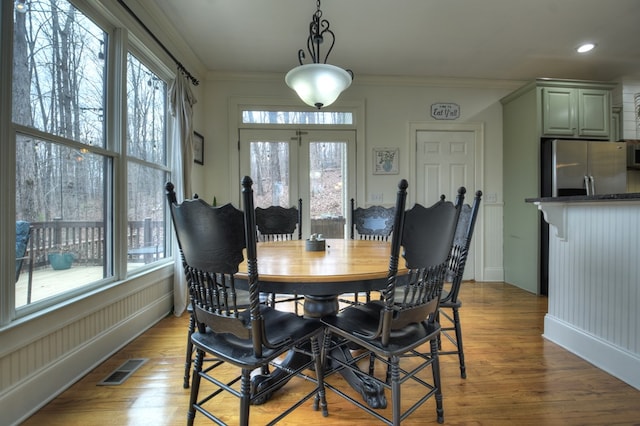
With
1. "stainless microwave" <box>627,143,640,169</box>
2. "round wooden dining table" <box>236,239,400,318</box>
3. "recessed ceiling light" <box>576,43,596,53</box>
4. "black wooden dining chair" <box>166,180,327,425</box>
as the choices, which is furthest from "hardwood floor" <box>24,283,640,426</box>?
→ "recessed ceiling light" <box>576,43,596,53</box>

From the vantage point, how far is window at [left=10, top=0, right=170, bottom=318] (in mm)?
1434

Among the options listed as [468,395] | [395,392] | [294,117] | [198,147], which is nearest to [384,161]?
[294,117]

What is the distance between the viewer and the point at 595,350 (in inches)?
71.4

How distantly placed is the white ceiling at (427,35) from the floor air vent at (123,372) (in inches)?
Answer: 107

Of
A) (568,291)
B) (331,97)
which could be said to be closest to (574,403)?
(568,291)

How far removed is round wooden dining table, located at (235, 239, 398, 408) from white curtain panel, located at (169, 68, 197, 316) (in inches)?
50.3

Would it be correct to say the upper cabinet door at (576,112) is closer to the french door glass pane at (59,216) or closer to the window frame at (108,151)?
the window frame at (108,151)

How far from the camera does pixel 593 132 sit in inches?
132

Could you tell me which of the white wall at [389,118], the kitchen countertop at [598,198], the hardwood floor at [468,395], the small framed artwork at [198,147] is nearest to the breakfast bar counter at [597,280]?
the kitchen countertop at [598,198]

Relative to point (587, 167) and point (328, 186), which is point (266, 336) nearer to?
point (328, 186)

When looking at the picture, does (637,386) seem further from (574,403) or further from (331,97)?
(331,97)

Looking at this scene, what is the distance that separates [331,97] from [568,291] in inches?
86.8

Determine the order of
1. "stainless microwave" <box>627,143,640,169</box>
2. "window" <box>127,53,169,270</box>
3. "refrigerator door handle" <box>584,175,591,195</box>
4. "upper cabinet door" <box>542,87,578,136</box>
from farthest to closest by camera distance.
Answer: "stainless microwave" <box>627,143,640,169</box>, "upper cabinet door" <box>542,87,578,136</box>, "refrigerator door handle" <box>584,175,591,195</box>, "window" <box>127,53,169,270</box>

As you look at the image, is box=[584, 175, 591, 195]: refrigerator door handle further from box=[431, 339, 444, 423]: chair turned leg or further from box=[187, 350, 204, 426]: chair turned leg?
box=[187, 350, 204, 426]: chair turned leg
